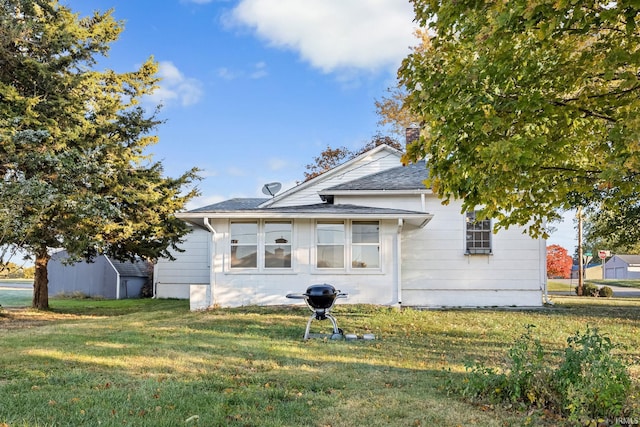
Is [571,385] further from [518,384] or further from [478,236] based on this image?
[478,236]

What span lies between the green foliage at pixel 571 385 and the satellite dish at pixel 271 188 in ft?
40.2

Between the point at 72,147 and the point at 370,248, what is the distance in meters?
9.62

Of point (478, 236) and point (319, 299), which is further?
point (478, 236)

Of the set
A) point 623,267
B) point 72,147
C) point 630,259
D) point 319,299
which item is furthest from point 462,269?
point 623,267

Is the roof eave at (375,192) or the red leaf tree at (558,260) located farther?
the red leaf tree at (558,260)

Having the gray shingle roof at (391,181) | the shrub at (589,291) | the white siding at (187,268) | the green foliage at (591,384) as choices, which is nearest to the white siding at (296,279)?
the gray shingle roof at (391,181)

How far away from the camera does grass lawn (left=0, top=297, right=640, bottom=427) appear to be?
4445 millimetres

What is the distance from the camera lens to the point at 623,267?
221 ft

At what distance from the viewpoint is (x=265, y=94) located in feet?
59.7

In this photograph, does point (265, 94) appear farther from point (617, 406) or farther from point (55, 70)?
point (617, 406)

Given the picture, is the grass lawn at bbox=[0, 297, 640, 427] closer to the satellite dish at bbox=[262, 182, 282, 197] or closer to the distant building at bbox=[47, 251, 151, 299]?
the satellite dish at bbox=[262, 182, 282, 197]

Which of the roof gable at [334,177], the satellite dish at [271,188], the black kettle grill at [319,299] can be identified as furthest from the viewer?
the roof gable at [334,177]

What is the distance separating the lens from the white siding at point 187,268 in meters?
22.2

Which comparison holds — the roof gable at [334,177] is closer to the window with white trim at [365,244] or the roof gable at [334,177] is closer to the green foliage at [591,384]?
the window with white trim at [365,244]
